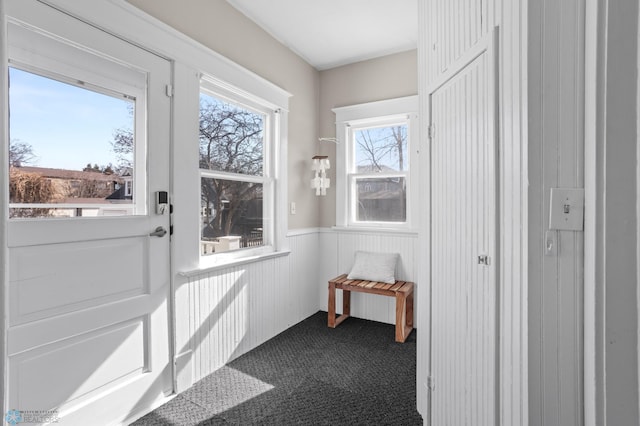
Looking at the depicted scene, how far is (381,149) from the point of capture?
339 centimetres

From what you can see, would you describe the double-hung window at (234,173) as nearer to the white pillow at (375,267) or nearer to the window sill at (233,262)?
the window sill at (233,262)

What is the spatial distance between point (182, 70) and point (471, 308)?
2.18 meters

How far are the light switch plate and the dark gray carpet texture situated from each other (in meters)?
1.46

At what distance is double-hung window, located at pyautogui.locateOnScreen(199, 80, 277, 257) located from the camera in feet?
7.68

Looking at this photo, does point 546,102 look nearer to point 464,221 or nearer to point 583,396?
point 464,221

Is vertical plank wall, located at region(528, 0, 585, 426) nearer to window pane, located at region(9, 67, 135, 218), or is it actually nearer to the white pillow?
window pane, located at region(9, 67, 135, 218)

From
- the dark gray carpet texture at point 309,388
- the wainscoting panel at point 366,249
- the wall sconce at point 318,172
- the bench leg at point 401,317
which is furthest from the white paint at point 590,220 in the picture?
the wall sconce at point 318,172

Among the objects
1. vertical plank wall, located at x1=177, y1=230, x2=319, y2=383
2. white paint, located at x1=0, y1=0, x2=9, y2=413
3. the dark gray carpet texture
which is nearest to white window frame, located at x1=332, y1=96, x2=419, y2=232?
vertical plank wall, located at x1=177, y1=230, x2=319, y2=383

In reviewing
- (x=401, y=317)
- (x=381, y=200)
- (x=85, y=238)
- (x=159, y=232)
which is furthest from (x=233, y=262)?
(x=381, y=200)

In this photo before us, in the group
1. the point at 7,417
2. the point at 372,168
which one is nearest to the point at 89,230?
the point at 7,417

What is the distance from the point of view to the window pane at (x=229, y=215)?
92.7 inches

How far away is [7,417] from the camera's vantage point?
4.42 feet

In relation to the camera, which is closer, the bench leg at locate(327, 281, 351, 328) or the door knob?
the door knob

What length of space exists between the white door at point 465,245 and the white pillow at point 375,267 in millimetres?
1367
